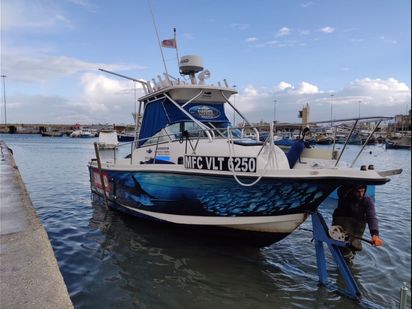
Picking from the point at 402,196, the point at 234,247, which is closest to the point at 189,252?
the point at 234,247

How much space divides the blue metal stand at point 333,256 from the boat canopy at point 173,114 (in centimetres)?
389

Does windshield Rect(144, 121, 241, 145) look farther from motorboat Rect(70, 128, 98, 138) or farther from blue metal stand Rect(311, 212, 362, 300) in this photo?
motorboat Rect(70, 128, 98, 138)

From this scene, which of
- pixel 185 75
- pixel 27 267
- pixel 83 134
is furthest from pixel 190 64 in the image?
pixel 83 134

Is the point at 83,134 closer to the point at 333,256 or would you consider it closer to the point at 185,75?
the point at 185,75

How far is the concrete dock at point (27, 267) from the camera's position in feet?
12.8

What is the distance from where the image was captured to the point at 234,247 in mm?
7199

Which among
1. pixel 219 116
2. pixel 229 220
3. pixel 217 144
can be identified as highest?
pixel 219 116

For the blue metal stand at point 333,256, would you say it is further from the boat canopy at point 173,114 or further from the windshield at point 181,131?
the boat canopy at point 173,114

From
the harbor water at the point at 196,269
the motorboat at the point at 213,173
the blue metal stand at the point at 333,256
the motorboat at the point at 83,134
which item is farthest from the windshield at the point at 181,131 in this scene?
the motorboat at the point at 83,134

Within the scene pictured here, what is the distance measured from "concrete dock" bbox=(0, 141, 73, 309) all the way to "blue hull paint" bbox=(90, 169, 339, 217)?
222 centimetres

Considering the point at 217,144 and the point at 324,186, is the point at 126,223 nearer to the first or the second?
the point at 217,144

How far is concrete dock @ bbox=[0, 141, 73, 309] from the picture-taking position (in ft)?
12.8

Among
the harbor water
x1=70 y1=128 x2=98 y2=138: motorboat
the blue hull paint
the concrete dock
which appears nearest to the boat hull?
the blue hull paint

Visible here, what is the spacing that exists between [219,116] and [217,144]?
82.6 inches
